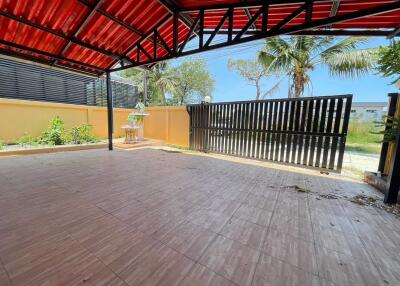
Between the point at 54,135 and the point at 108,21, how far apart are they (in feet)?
15.9

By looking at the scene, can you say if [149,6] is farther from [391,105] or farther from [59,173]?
[391,105]

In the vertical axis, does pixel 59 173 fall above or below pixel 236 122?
below

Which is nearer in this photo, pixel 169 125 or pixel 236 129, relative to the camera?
Answer: pixel 236 129

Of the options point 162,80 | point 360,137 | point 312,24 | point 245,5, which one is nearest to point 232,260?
point 312,24

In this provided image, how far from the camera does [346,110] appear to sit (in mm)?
4133

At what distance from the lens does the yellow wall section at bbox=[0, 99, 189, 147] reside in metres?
6.26

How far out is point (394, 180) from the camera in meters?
2.64

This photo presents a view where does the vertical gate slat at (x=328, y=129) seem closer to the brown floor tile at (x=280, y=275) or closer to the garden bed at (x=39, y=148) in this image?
the brown floor tile at (x=280, y=275)

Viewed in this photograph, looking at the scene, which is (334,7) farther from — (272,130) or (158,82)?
(158,82)

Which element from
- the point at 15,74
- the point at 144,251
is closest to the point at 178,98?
the point at 15,74

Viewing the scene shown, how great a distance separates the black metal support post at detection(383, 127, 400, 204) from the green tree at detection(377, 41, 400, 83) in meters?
1.18

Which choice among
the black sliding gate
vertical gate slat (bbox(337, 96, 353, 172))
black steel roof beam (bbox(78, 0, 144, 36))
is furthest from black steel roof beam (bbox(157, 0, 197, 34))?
vertical gate slat (bbox(337, 96, 353, 172))

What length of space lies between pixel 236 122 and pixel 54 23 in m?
5.05

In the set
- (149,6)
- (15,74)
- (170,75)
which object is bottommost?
(15,74)
